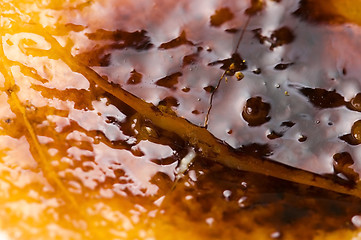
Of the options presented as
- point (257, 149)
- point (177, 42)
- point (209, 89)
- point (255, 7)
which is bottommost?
point (257, 149)

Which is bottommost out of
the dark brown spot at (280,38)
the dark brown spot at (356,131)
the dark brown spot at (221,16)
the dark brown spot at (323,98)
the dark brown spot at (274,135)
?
the dark brown spot at (274,135)

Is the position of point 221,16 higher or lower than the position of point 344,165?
higher

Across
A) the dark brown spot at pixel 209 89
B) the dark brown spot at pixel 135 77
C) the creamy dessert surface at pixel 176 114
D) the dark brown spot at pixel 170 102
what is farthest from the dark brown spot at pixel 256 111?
the dark brown spot at pixel 135 77

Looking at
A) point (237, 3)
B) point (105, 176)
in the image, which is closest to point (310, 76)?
point (237, 3)

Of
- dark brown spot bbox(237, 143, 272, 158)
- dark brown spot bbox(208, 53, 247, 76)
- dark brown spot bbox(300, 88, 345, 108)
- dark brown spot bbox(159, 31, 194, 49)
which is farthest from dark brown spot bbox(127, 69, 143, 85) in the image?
dark brown spot bbox(300, 88, 345, 108)

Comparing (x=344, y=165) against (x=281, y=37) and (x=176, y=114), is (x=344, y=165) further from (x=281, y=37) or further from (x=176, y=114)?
(x=176, y=114)

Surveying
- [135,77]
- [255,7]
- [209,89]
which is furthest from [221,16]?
[135,77]

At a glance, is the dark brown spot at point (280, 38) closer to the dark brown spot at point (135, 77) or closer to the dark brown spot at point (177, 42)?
the dark brown spot at point (177, 42)

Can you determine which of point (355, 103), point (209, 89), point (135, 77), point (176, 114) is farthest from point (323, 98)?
point (135, 77)

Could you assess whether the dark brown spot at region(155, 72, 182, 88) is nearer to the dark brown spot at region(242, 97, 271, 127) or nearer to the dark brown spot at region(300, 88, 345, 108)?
the dark brown spot at region(242, 97, 271, 127)
